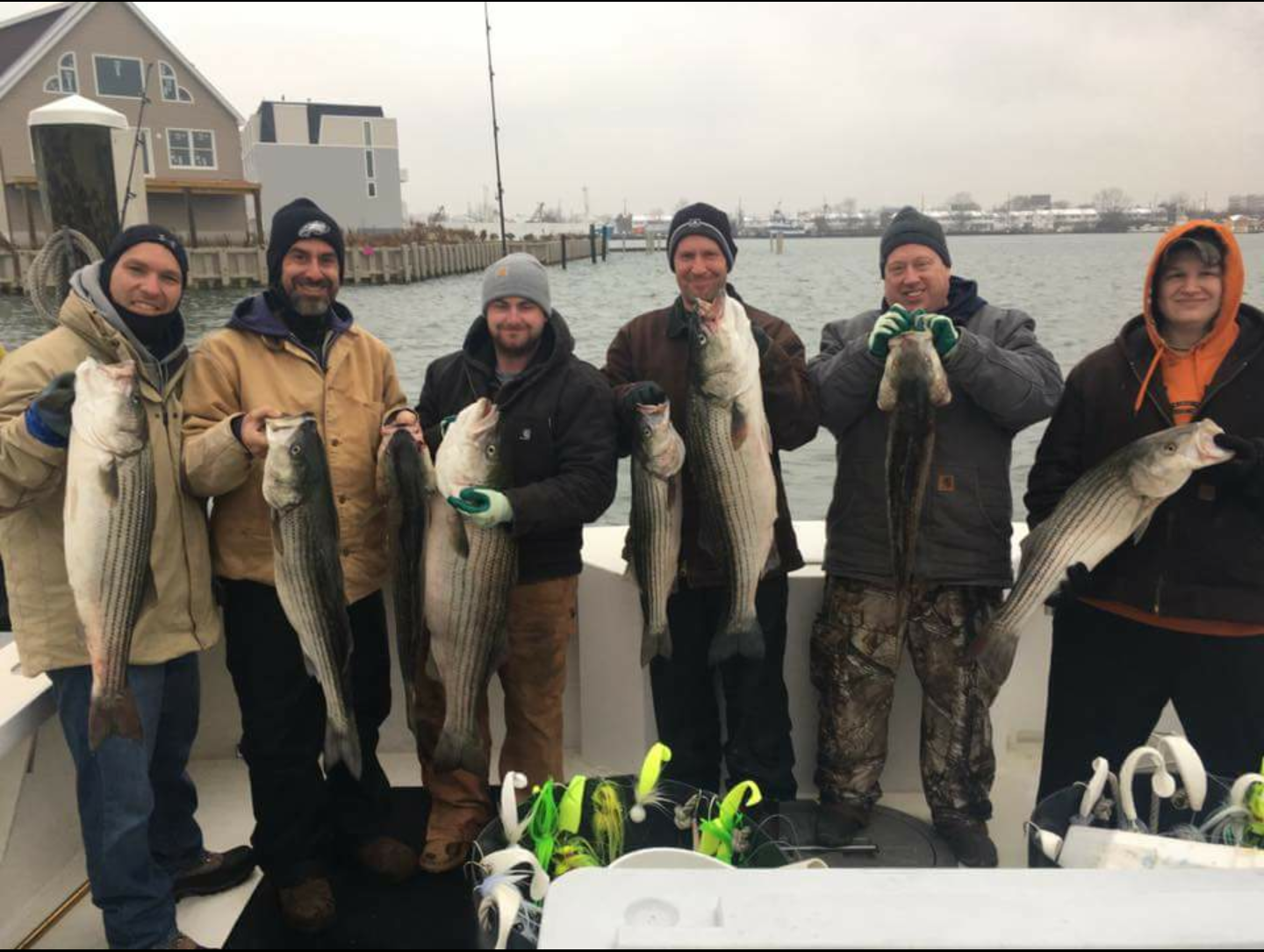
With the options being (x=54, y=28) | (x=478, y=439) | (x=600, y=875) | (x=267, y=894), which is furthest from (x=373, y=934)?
(x=54, y=28)

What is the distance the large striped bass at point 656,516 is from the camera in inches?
126

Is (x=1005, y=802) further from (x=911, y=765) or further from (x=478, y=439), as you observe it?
(x=478, y=439)

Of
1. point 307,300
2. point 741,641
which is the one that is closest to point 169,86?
point 307,300

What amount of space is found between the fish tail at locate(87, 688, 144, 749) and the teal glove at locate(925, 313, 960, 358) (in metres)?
2.84

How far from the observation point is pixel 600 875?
1367 mm

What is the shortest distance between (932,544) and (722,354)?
1071 mm

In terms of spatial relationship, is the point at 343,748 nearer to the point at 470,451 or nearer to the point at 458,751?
the point at 458,751

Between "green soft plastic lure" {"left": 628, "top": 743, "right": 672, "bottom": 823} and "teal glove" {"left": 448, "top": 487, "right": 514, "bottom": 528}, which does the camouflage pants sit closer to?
"green soft plastic lure" {"left": 628, "top": 743, "right": 672, "bottom": 823}

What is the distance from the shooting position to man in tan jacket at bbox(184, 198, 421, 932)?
3125mm

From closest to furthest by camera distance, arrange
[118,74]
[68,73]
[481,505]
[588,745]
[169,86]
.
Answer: [481,505], [588,745], [68,73], [118,74], [169,86]

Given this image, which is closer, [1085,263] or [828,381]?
[828,381]

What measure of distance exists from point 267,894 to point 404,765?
1.01 metres

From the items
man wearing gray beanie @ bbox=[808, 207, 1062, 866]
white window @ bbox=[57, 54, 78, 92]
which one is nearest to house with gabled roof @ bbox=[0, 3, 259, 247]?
white window @ bbox=[57, 54, 78, 92]

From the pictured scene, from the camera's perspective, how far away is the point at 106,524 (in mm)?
2756
